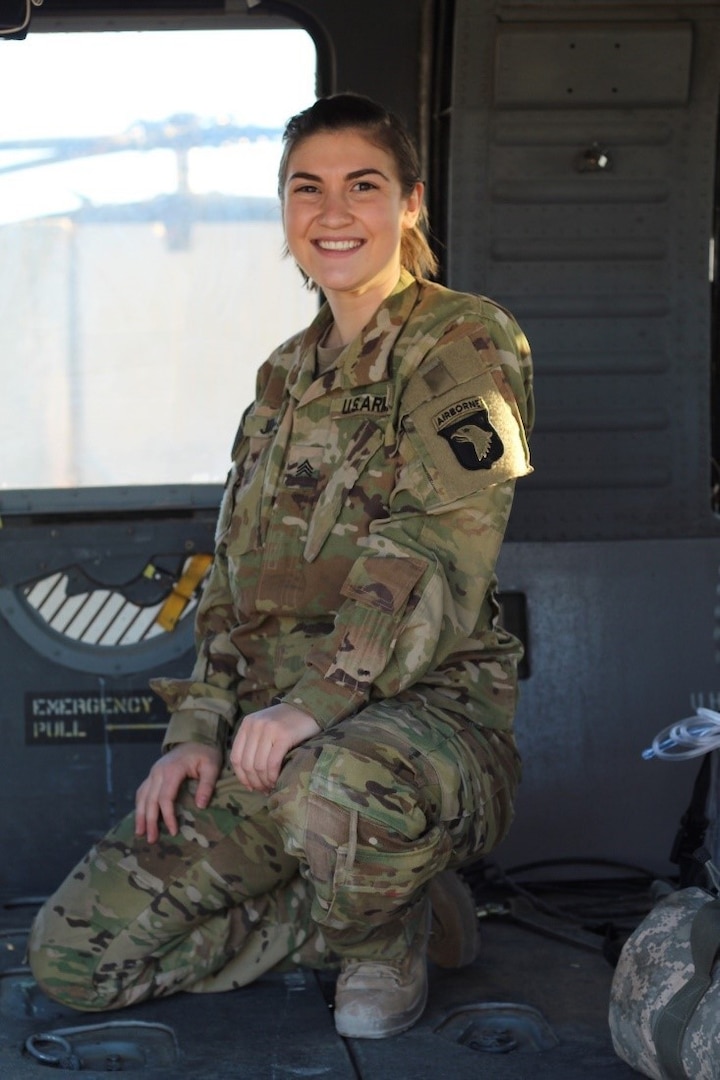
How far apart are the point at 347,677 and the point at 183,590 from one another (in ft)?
3.60

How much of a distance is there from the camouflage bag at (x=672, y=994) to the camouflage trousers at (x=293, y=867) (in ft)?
1.12

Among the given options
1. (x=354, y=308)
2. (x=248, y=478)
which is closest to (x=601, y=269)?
(x=354, y=308)

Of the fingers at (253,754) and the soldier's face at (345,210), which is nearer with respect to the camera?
the fingers at (253,754)

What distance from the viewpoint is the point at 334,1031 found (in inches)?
95.3

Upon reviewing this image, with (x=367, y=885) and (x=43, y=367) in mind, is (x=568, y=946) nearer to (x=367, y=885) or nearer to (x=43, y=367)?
(x=367, y=885)

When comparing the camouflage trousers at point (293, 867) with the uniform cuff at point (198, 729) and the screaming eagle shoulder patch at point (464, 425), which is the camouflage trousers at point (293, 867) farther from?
the screaming eagle shoulder patch at point (464, 425)

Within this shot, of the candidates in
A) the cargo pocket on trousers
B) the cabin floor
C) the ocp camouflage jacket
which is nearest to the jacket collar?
the ocp camouflage jacket

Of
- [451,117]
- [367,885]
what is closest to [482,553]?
[367,885]

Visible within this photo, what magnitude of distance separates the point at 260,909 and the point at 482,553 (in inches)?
30.6

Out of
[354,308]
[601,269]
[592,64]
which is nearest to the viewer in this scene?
[354,308]

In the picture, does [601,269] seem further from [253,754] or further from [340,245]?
[253,754]

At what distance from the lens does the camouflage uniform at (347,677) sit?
230 cm

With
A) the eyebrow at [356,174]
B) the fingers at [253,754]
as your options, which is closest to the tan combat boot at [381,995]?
the fingers at [253,754]

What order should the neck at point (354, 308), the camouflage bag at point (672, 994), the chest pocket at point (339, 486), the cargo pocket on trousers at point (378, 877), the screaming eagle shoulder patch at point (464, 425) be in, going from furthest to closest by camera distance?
the neck at point (354, 308) → the chest pocket at point (339, 486) → the screaming eagle shoulder patch at point (464, 425) → the cargo pocket on trousers at point (378, 877) → the camouflage bag at point (672, 994)
